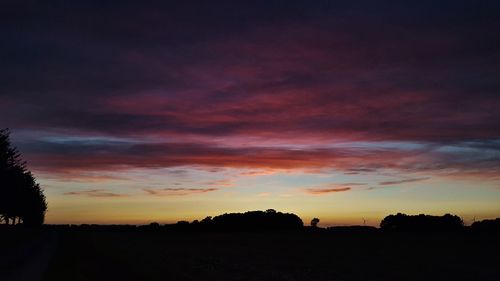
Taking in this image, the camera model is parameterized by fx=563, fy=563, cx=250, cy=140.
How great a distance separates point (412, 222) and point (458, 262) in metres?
135

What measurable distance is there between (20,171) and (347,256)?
75.1 m

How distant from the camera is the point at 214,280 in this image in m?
31.0

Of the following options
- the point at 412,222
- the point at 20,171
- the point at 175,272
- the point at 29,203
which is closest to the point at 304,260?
the point at 175,272

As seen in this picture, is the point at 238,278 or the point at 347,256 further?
the point at 347,256

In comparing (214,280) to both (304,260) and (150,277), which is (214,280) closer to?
(150,277)

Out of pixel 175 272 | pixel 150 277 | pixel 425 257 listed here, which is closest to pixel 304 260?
pixel 425 257

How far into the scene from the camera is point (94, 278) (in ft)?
95.3

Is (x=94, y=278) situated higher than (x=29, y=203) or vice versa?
(x=29, y=203)

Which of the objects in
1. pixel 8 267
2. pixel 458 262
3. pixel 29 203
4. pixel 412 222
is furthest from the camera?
pixel 412 222

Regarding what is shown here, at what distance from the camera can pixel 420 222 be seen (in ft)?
563

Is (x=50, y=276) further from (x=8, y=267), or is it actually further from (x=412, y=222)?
(x=412, y=222)

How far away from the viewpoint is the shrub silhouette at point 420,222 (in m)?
162

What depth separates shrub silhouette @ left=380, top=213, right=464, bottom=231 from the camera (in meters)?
162

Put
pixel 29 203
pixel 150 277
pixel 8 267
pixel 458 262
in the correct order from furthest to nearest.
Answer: pixel 29 203 → pixel 458 262 → pixel 8 267 → pixel 150 277
